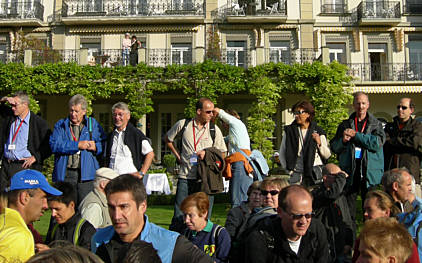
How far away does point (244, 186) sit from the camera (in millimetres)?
5996

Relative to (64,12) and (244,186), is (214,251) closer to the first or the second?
(244,186)

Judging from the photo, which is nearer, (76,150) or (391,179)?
(391,179)

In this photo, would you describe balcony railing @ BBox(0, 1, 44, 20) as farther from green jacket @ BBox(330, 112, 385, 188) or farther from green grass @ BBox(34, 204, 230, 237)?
green jacket @ BBox(330, 112, 385, 188)

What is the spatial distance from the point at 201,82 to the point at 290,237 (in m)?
16.2

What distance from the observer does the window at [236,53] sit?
22.0 meters

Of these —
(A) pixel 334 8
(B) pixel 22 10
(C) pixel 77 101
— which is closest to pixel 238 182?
(C) pixel 77 101

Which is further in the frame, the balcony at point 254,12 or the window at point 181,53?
the window at point 181,53

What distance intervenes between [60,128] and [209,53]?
1587 centimetres

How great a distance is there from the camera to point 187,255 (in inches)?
104

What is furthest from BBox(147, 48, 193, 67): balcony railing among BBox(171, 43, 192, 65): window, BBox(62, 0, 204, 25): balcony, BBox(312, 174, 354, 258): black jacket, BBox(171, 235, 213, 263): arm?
BBox(171, 235, 213, 263): arm

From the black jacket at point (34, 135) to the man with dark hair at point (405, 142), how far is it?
4873mm

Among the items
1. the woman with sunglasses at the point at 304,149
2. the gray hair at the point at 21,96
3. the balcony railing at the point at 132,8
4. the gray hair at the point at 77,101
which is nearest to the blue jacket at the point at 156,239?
the gray hair at the point at 77,101

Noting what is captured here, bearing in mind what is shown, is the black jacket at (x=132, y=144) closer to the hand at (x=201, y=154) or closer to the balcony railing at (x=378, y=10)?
the hand at (x=201, y=154)

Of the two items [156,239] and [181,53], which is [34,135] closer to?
[156,239]
